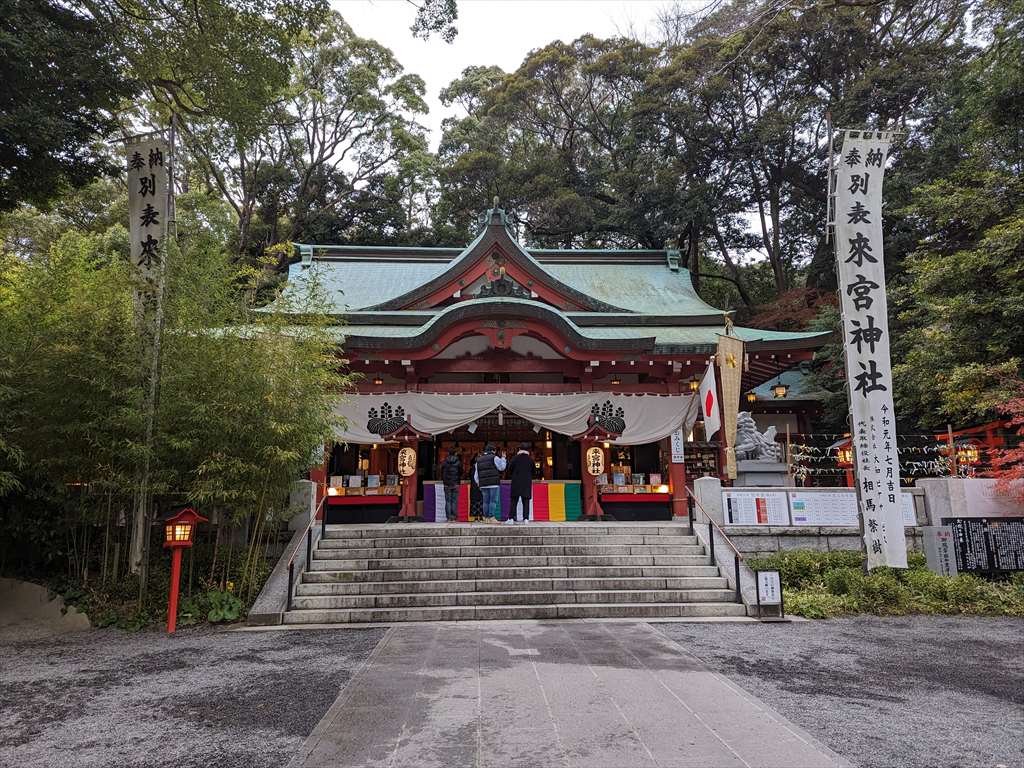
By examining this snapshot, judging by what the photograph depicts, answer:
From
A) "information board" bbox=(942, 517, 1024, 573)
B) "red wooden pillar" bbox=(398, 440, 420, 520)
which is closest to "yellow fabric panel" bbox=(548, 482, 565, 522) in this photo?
"red wooden pillar" bbox=(398, 440, 420, 520)

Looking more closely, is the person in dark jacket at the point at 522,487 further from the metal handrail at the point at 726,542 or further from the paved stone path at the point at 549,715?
the paved stone path at the point at 549,715

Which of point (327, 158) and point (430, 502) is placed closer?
point (430, 502)

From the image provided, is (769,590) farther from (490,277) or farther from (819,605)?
(490,277)

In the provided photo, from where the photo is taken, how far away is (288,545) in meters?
8.88

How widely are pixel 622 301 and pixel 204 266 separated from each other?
11216 mm

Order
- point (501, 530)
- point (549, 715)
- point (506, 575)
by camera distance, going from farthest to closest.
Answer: point (501, 530) → point (506, 575) → point (549, 715)

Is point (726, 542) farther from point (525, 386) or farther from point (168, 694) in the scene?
point (168, 694)

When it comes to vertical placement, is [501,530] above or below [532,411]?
below

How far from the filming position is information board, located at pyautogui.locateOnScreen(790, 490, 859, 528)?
32.4ft

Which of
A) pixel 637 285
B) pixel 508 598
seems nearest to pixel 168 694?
pixel 508 598

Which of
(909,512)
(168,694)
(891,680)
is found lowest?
(891,680)

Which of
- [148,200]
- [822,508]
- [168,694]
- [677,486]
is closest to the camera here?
[168,694]

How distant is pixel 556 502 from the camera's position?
1207 centimetres

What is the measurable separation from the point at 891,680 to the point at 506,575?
4870mm
